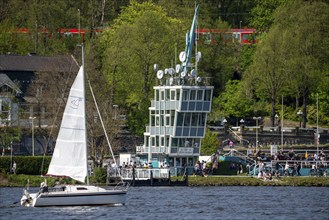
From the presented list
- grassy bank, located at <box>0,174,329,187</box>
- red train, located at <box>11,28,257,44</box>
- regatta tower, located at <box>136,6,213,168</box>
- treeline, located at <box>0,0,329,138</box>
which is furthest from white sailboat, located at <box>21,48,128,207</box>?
red train, located at <box>11,28,257,44</box>

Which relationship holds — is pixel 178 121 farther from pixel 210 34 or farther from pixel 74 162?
pixel 210 34

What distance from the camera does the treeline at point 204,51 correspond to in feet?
483

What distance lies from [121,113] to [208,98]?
20188mm

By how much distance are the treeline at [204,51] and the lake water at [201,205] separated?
1061 inches

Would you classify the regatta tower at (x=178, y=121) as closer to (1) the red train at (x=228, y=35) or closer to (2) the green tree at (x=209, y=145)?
(2) the green tree at (x=209, y=145)

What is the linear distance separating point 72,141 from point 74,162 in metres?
1.37

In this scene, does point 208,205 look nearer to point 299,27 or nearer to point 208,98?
point 208,98

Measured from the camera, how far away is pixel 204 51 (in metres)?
161

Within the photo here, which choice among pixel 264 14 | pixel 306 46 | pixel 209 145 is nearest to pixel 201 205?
pixel 209 145

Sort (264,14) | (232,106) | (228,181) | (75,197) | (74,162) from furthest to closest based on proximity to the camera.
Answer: (264,14) < (232,106) < (228,181) < (74,162) < (75,197)

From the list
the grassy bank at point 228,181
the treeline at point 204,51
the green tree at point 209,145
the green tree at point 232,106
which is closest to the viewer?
the grassy bank at point 228,181

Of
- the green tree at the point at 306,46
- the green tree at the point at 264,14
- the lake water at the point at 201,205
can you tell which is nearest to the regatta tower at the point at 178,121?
the lake water at the point at 201,205

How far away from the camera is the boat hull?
86.6 meters

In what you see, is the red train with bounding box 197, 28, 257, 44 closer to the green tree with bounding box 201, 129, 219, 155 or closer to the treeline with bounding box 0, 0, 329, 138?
the treeline with bounding box 0, 0, 329, 138
